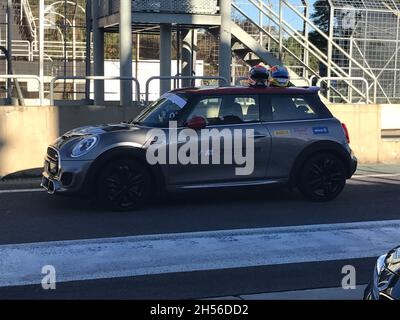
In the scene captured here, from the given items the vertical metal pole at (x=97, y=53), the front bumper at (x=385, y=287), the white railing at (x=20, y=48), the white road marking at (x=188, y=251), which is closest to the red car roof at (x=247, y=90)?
the white road marking at (x=188, y=251)

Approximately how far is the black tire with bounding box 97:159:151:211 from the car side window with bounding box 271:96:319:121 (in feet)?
6.55

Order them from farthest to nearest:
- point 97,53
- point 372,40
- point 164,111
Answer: point 372,40
point 97,53
point 164,111

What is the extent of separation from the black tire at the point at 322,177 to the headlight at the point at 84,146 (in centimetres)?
284

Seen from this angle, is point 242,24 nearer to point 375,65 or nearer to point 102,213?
point 375,65

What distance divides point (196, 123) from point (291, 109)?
147 centimetres

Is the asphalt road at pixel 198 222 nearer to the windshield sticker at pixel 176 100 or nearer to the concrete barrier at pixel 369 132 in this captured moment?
the windshield sticker at pixel 176 100

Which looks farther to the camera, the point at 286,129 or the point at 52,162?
the point at 286,129

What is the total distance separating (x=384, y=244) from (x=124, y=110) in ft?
18.6

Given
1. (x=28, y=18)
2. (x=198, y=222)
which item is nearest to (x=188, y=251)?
(x=198, y=222)

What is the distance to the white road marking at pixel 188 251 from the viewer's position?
5.18m

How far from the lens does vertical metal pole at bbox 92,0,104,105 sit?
1392 cm

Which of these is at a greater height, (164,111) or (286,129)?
(164,111)

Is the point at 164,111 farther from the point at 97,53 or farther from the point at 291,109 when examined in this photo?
the point at 97,53

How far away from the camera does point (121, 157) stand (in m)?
7.19
